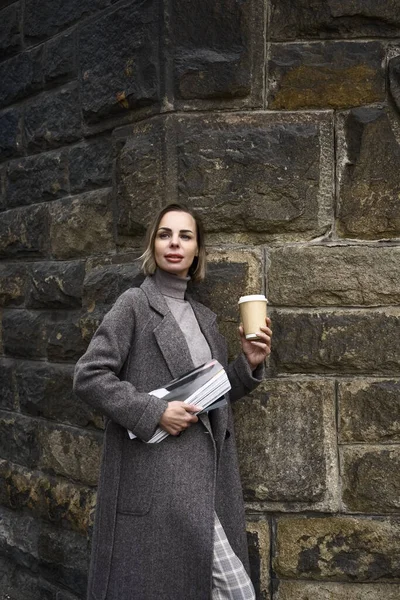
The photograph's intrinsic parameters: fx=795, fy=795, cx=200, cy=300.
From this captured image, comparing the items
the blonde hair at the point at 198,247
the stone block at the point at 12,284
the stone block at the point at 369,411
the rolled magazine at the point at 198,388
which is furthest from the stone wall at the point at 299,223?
the stone block at the point at 12,284

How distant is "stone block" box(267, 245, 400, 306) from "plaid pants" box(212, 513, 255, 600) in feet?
3.06

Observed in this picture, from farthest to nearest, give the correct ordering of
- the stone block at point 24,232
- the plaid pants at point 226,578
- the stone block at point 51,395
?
the stone block at point 24,232, the stone block at point 51,395, the plaid pants at point 226,578

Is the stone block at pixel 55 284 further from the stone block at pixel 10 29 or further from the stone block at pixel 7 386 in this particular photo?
the stone block at pixel 10 29

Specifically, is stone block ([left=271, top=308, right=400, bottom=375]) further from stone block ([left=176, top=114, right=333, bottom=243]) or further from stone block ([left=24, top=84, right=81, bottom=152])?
stone block ([left=24, top=84, right=81, bottom=152])

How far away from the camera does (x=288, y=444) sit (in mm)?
3020

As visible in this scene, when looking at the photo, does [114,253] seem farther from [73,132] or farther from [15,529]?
[15,529]

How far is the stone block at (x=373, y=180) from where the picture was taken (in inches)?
119

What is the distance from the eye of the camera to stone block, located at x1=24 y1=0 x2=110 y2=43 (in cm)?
357

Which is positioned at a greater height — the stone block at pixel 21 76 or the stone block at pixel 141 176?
the stone block at pixel 21 76

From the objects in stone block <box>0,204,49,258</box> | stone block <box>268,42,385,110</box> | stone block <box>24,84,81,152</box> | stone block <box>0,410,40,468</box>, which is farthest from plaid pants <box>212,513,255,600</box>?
stone block <box>24,84,81,152</box>

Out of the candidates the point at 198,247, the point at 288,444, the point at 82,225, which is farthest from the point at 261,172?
the point at 288,444

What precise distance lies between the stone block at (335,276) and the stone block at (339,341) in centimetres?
5

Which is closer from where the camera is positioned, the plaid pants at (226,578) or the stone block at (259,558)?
the plaid pants at (226,578)

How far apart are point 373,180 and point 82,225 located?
4.26 ft
